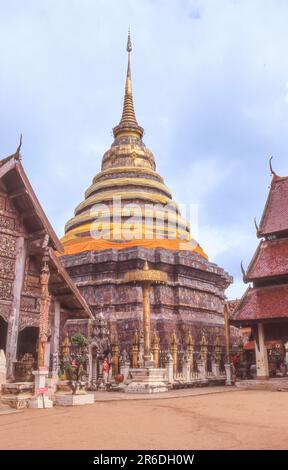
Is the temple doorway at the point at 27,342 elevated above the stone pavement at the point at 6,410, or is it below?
above

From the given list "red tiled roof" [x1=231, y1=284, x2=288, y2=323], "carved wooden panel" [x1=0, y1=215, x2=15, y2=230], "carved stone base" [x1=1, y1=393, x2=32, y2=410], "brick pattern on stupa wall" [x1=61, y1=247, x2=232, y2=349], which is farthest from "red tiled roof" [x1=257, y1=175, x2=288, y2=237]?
"carved stone base" [x1=1, y1=393, x2=32, y2=410]

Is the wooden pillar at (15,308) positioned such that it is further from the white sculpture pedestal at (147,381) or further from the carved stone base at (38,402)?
the white sculpture pedestal at (147,381)

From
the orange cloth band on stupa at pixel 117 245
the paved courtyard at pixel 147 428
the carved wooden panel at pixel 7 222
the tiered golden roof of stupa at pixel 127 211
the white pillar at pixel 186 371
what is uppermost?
the tiered golden roof of stupa at pixel 127 211

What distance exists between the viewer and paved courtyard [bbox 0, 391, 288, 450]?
17.9 feet

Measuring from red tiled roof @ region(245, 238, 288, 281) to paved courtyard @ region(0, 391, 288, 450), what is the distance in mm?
9847

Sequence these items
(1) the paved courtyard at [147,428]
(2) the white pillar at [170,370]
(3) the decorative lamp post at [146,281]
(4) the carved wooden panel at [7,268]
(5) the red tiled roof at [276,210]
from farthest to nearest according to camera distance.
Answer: (5) the red tiled roof at [276,210] < (2) the white pillar at [170,370] < (3) the decorative lamp post at [146,281] < (4) the carved wooden panel at [7,268] < (1) the paved courtyard at [147,428]

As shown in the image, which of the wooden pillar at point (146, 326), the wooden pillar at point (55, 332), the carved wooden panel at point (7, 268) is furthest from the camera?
the wooden pillar at point (146, 326)

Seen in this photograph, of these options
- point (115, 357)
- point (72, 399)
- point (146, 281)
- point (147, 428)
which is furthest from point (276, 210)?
point (147, 428)

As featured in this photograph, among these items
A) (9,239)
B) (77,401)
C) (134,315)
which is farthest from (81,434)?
(134,315)

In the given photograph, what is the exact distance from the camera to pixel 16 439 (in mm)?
5941

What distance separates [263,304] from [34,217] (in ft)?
35.7

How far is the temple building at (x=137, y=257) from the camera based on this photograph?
21938mm

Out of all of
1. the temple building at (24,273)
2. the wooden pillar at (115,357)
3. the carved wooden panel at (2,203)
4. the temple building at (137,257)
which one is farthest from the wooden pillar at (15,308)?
the temple building at (137,257)

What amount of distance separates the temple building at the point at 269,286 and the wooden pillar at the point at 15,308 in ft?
32.2
